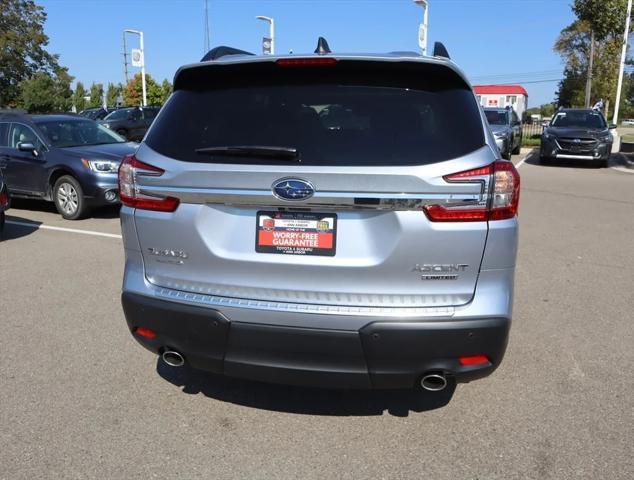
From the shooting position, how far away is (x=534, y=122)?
39.5 m

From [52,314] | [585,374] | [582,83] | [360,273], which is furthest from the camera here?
[582,83]

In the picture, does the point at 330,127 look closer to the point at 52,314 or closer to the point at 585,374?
the point at 585,374

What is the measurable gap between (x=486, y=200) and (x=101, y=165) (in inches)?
302

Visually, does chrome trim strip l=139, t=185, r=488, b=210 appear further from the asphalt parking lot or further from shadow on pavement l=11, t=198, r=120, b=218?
shadow on pavement l=11, t=198, r=120, b=218

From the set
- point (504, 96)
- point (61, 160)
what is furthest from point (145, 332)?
point (504, 96)

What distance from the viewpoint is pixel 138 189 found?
2.91 metres

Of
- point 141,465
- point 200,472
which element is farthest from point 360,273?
point 141,465

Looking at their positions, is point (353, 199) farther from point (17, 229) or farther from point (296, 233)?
point (17, 229)

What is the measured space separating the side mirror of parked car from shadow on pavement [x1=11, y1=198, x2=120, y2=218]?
1.13m

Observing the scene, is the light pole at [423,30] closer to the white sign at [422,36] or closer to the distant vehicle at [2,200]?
the white sign at [422,36]

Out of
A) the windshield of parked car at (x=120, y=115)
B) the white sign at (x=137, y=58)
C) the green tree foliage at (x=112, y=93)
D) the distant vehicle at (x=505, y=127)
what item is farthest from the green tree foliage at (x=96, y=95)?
the distant vehicle at (x=505, y=127)

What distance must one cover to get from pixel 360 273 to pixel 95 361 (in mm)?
2318

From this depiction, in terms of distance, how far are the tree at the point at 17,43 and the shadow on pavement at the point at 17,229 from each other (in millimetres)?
54683

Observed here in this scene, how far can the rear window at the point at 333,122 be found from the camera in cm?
260
